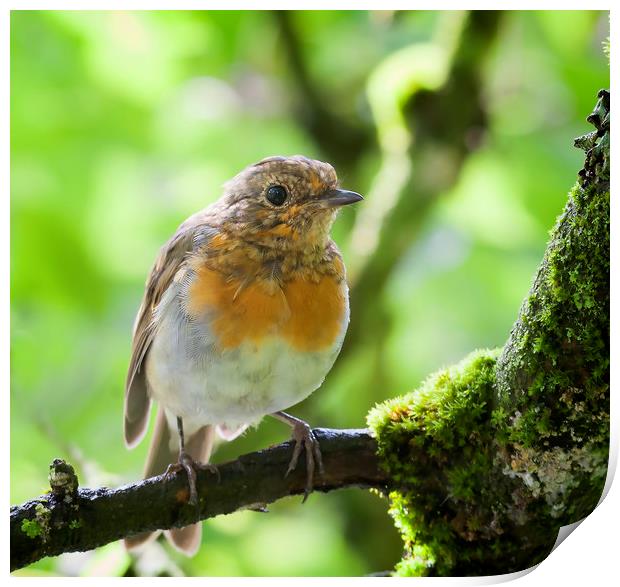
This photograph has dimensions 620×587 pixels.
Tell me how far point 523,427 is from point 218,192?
36.7 inches

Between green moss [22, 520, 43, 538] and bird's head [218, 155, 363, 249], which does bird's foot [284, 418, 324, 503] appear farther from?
green moss [22, 520, 43, 538]

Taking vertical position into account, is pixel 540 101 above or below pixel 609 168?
above

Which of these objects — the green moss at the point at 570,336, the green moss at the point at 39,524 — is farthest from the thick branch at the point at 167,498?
the green moss at the point at 570,336

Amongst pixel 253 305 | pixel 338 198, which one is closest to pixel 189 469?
pixel 253 305

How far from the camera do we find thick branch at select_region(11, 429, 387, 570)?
5.29 ft

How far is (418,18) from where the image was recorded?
1964mm

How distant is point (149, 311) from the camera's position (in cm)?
193

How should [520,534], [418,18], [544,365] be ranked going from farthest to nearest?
[418,18]
[520,534]
[544,365]

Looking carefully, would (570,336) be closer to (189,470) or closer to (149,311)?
(189,470)

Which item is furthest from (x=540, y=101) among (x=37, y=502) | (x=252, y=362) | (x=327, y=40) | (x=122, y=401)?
(x=37, y=502)

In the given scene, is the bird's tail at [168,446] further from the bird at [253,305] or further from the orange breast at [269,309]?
the orange breast at [269,309]

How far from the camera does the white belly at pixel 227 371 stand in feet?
5.54

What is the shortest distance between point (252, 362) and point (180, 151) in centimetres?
65

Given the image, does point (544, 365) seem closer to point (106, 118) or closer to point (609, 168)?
point (609, 168)
